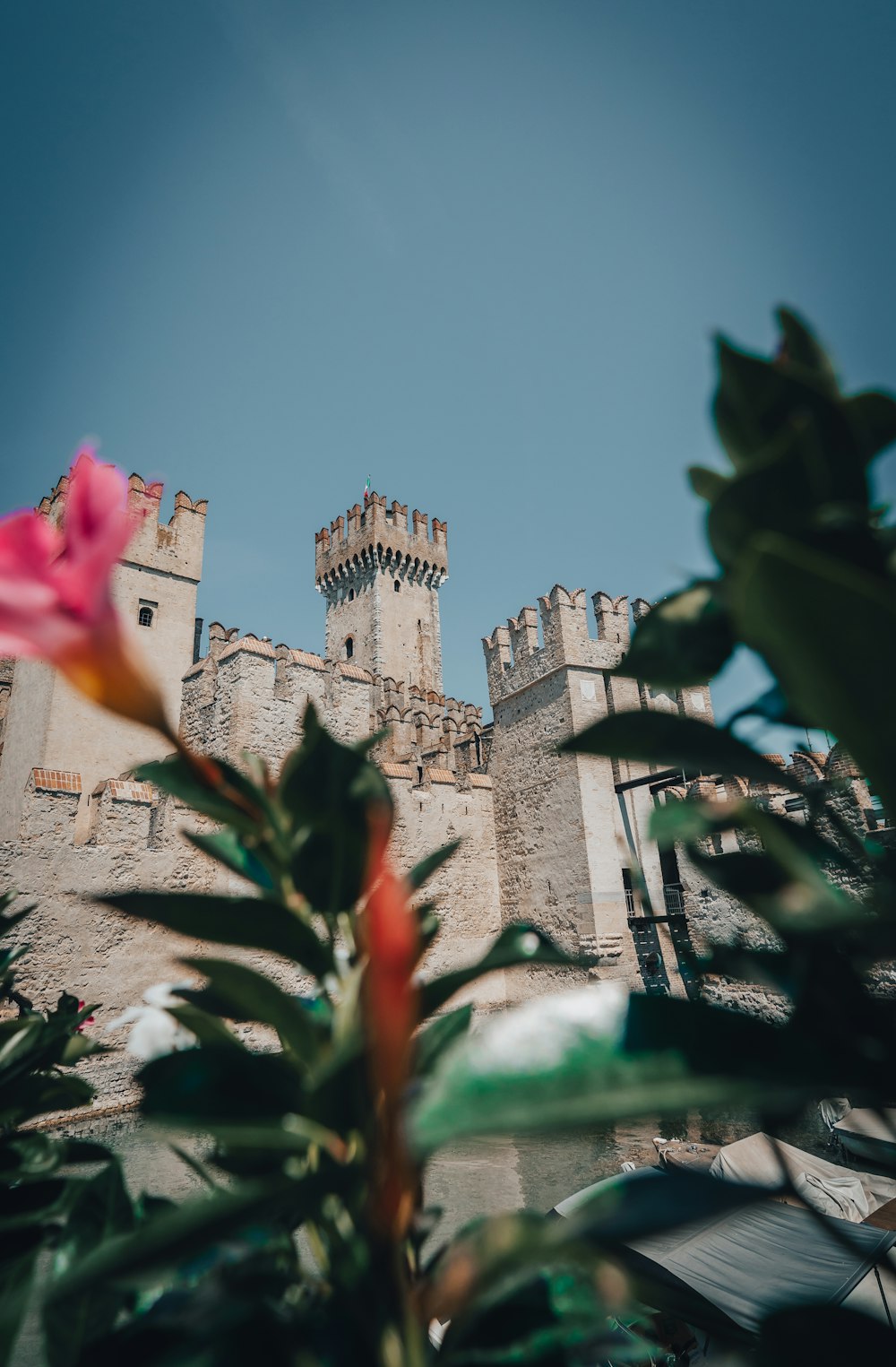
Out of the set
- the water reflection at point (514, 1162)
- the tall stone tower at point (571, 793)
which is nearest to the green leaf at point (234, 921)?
the water reflection at point (514, 1162)

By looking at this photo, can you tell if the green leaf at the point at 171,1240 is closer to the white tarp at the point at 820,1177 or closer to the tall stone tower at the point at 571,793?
the white tarp at the point at 820,1177

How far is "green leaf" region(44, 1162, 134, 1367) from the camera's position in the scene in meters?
0.56

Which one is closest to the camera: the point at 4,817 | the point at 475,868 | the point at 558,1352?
the point at 558,1352

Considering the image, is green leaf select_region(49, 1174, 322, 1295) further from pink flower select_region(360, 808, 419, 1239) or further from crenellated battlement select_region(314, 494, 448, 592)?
crenellated battlement select_region(314, 494, 448, 592)

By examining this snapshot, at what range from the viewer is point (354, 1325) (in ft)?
1.44

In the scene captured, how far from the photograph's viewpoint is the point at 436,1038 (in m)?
0.61

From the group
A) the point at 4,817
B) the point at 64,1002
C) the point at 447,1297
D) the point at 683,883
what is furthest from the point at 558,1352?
the point at 4,817

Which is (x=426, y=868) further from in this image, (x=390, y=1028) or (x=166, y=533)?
(x=166, y=533)

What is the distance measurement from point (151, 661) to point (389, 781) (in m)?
4.01

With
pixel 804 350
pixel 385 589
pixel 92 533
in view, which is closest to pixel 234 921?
pixel 92 533

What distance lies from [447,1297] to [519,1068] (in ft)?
0.64

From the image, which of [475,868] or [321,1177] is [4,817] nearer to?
[475,868]

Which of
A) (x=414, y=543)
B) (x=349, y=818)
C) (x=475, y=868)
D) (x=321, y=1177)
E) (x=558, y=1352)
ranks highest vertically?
(x=414, y=543)

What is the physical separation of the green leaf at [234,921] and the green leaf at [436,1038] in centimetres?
11
